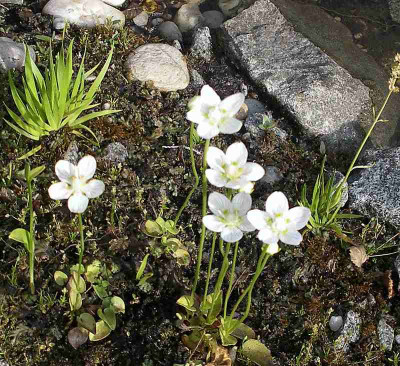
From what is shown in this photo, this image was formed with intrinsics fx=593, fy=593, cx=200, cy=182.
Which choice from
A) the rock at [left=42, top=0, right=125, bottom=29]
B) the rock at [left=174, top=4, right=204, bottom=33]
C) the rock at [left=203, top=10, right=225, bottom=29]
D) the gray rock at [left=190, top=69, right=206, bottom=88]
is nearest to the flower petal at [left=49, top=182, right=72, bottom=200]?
the gray rock at [left=190, top=69, right=206, bottom=88]

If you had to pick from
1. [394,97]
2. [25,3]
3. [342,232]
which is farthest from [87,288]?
[394,97]

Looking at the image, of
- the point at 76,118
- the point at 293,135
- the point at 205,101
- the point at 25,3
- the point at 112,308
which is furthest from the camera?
the point at 25,3

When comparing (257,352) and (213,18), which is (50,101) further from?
(213,18)

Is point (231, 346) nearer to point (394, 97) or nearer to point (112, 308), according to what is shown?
point (112, 308)

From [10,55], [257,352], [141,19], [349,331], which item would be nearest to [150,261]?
[257,352]

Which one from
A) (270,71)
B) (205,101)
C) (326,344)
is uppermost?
(205,101)

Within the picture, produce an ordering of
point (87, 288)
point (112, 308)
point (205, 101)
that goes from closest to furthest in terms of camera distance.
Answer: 1. point (205, 101)
2. point (112, 308)
3. point (87, 288)

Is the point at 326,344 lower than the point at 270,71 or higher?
lower
